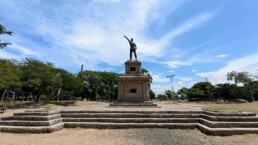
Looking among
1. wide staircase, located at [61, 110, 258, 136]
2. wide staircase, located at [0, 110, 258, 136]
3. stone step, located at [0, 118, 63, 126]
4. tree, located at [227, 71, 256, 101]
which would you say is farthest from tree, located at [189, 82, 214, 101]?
stone step, located at [0, 118, 63, 126]

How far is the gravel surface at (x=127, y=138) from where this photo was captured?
7.81 meters

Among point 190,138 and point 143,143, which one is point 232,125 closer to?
point 190,138

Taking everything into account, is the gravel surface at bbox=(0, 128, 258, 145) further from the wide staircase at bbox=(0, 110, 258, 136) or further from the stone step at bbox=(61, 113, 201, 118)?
the stone step at bbox=(61, 113, 201, 118)

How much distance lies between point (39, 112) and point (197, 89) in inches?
2970

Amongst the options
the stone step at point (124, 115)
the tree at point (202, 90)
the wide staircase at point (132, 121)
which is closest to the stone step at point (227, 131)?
the wide staircase at point (132, 121)

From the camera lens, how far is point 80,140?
8.20 metres

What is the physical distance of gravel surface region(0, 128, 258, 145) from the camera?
25.6ft

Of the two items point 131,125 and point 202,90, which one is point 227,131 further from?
point 202,90

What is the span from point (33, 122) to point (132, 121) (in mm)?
4852

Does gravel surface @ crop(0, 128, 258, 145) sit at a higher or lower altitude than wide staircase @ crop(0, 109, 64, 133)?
lower

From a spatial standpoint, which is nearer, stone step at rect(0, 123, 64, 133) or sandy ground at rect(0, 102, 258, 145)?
sandy ground at rect(0, 102, 258, 145)

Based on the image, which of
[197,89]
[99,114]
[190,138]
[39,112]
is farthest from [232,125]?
[197,89]

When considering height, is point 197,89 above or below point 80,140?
above

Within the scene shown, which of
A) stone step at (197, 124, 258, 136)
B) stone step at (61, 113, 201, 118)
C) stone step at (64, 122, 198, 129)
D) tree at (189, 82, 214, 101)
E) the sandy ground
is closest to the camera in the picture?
the sandy ground
